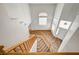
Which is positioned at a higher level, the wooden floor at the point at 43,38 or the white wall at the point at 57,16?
the white wall at the point at 57,16

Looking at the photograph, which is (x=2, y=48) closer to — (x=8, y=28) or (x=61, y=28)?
(x=8, y=28)

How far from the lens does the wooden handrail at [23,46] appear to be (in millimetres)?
1884

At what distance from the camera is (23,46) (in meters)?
1.90

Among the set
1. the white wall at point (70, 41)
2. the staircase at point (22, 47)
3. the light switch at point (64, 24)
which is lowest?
the staircase at point (22, 47)

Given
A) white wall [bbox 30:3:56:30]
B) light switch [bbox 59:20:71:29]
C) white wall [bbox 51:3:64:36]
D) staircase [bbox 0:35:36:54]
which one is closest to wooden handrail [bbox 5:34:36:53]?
staircase [bbox 0:35:36:54]

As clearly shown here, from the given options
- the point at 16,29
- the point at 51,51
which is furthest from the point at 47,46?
the point at 16,29

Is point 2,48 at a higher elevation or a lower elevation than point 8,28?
lower

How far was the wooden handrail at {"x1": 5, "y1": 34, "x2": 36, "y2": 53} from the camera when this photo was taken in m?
1.88

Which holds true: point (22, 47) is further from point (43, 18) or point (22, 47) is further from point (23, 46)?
point (43, 18)

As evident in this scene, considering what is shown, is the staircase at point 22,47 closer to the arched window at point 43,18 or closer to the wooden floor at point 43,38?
the wooden floor at point 43,38

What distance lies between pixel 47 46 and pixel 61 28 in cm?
28

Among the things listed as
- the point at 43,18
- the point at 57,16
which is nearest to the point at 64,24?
the point at 57,16

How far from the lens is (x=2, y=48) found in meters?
1.86

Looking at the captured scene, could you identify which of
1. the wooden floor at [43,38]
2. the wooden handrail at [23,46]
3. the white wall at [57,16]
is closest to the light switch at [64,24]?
the white wall at [57,16]
